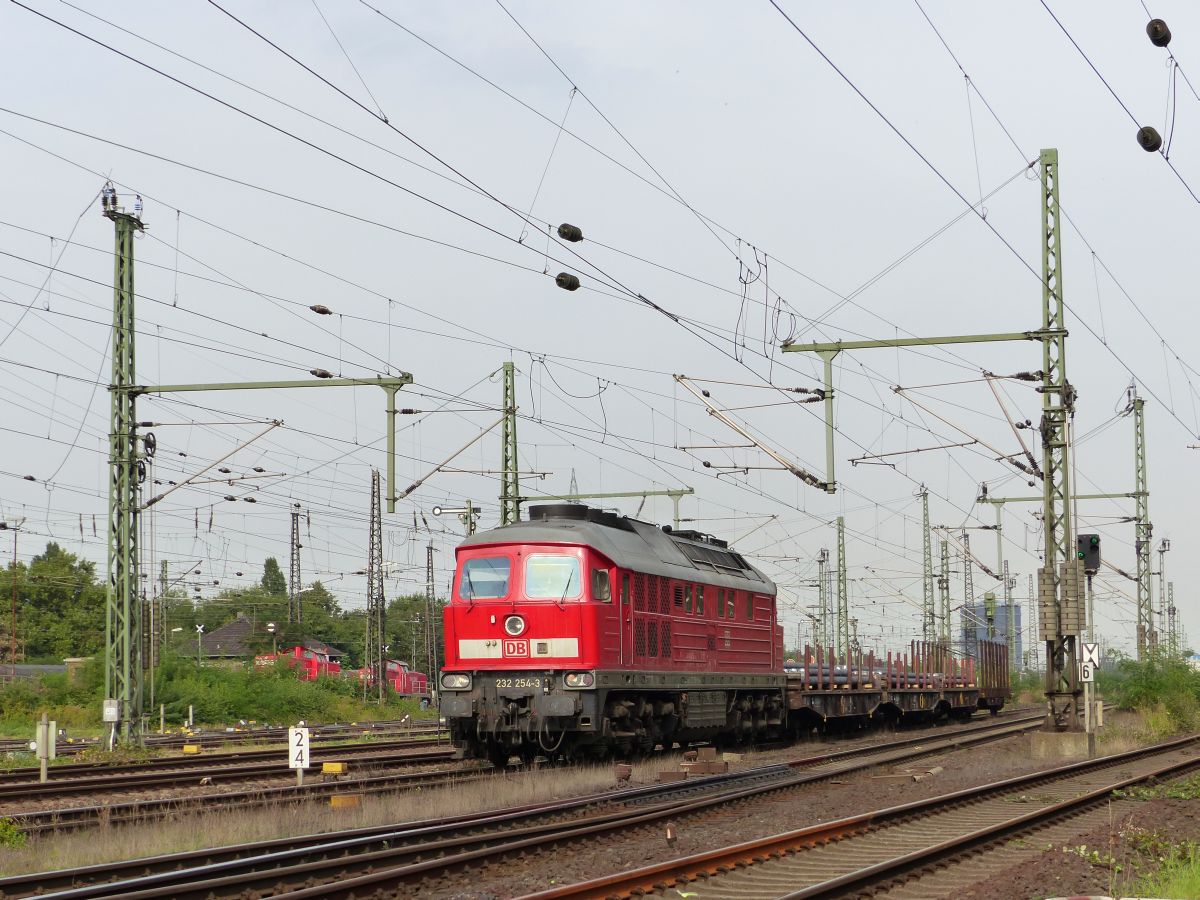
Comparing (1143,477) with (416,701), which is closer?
(1143,477)

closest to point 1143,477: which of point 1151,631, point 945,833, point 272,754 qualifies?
point 1151,631

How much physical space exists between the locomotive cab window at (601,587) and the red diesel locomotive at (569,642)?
2cm

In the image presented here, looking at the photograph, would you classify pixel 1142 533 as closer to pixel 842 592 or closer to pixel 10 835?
pixel 842 592

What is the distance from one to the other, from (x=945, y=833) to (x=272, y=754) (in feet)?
57.2

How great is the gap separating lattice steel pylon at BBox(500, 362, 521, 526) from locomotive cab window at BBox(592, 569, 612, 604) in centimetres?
1472

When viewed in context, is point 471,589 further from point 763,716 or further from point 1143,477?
point 1143,477

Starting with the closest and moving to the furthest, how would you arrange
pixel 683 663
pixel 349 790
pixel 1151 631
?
pixel 349 790 → pixel 683 663 → pixel 1151 631

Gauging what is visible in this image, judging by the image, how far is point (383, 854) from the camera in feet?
41.3

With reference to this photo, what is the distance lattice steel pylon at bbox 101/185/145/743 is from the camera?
26469 mm

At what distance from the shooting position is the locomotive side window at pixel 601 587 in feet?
73.7

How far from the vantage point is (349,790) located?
19.0 meters

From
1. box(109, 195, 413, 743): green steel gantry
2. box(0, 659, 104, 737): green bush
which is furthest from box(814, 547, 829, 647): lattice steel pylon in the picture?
box(109, 195, 413, 743): green steel gantry

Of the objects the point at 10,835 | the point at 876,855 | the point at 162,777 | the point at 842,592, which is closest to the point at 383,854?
the point at 10,835

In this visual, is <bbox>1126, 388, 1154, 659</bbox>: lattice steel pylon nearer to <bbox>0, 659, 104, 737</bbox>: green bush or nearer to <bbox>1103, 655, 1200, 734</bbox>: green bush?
<bbox>1103, 655, 1200, 734</bbox>: green bush
